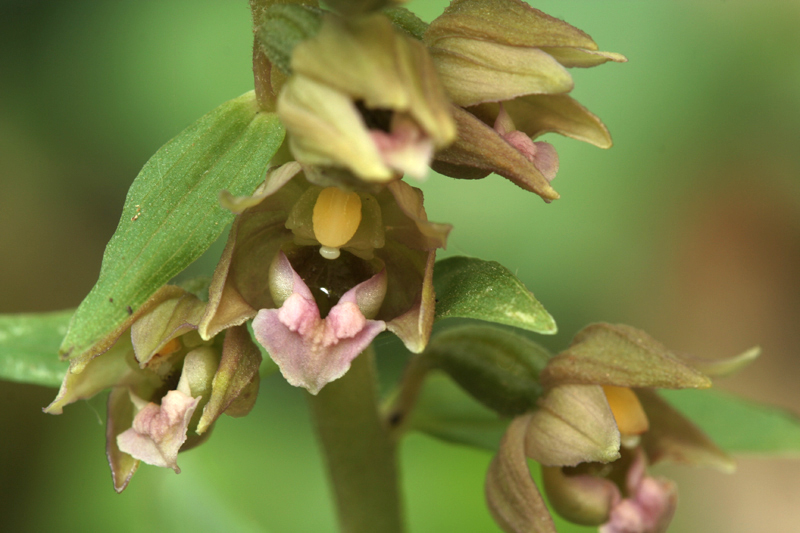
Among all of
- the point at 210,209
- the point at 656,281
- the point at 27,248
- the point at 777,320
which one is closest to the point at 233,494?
the point at 27,248

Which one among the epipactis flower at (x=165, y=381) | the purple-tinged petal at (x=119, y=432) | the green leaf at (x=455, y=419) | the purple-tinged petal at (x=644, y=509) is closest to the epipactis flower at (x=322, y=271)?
the epipactis flower at (x=165, y=381)

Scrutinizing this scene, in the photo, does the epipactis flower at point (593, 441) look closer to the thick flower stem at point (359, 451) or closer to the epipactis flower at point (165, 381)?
the thick flower stem at point (359, 451)

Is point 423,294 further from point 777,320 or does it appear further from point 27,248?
point 777,320

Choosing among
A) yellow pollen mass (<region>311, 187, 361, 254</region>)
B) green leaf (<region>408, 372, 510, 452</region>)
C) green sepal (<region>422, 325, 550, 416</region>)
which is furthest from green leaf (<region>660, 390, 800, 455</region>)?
yellow pollen mass (<region>311, 187, 361, 254</region>)

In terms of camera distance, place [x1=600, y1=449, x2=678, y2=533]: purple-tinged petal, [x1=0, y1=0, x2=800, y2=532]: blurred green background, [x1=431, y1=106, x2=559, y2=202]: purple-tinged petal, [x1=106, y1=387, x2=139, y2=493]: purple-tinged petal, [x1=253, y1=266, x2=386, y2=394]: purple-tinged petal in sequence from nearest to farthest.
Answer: [x1=253, y1=266, x2=386, y2=394]: purple-tinged petal → [x1=431, y1=106, x2=559, y2=202]: purple-tinged petal → [x1=106, y1=387, x2=139, y2=493]: purple-tinged petal → [x1=600, y1=449, x2=678, y2=533]: purple-tinged petal → [x1=0, y1=0, x2=800, y2=532]: blurred green background

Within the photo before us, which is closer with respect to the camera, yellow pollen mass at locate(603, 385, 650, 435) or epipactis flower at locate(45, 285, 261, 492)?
epipactis flower at locate(45, 285, 261, 492)

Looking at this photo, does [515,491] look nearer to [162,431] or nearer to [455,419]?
[455,419]

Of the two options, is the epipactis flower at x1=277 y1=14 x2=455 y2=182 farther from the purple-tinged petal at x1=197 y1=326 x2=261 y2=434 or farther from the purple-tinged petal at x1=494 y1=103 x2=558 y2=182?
the purple-tinged petal at x1=197 y1=326 x2=261 y2=434
